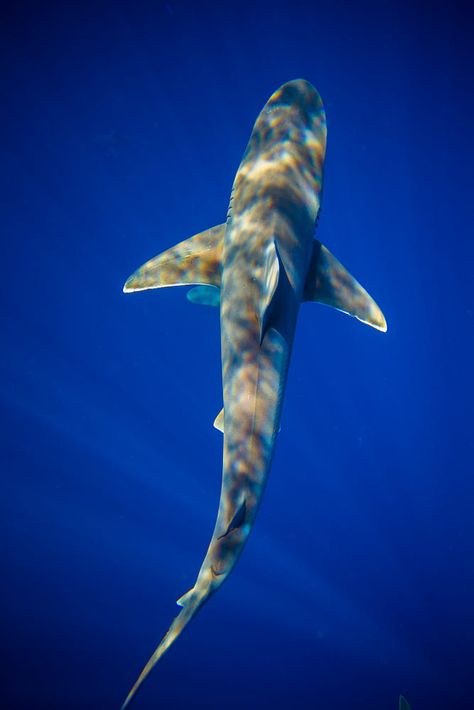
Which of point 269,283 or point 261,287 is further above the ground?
point 261,287

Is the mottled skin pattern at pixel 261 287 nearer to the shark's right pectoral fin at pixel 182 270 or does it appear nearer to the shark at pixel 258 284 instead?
the shark at pixel 258 284

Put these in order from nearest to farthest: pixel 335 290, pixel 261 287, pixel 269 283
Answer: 1. pixel 269 283
2. pixel 261 287
3. pixel 335 290

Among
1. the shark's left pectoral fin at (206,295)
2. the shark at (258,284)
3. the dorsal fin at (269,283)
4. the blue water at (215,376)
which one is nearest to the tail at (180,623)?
the shark at (258,284)

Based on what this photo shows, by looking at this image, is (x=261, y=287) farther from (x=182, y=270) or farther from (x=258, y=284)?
(x=182, y=270)

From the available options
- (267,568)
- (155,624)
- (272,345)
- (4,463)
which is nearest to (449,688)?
(267,568)

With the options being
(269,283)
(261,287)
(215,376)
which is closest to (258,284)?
(261,287)

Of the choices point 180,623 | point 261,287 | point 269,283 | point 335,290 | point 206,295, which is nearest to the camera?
point 180,623

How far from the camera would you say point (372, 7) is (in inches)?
321

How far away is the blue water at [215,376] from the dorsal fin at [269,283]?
7.12 metres

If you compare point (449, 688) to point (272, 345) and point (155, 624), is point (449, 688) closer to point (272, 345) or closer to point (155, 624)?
point (155, 624)

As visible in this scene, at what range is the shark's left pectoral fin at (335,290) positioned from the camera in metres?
4.36

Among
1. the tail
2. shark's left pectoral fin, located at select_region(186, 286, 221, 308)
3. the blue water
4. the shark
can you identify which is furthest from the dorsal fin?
the blue water

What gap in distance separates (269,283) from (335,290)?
121cm

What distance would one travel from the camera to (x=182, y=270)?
4.49m
